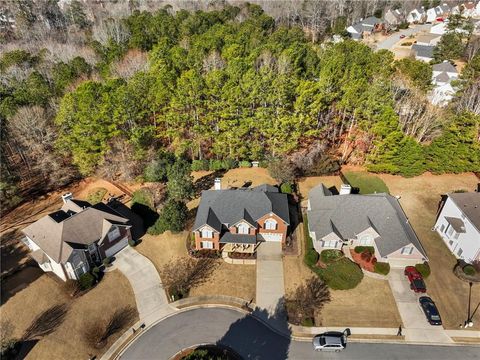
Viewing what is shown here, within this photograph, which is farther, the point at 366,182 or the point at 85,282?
the point at 366,182

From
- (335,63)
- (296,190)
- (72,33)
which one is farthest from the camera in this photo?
(72,33)

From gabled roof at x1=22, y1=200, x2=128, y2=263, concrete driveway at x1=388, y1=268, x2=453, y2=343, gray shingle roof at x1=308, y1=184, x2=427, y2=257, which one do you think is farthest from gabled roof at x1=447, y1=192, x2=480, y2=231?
gabled roof at x1=22, y1=200, x2=128, y2=263

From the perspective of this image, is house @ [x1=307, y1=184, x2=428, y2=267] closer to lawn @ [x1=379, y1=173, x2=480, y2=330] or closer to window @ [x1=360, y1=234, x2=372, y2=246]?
window @ [x1=360, y1=234, x2=372, y2=246]

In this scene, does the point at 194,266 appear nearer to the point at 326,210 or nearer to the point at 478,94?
the point at 326,210

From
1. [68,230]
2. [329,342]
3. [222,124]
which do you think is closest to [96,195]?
[68,230]

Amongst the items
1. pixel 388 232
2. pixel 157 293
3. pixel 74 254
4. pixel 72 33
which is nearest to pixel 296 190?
pixel 388 232

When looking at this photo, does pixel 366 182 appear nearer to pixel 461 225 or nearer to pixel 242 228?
pixel 461 225

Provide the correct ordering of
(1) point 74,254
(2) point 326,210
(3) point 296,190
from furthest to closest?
(3) point 296,190 < (2) point 326,210 < (1) point 74,254
